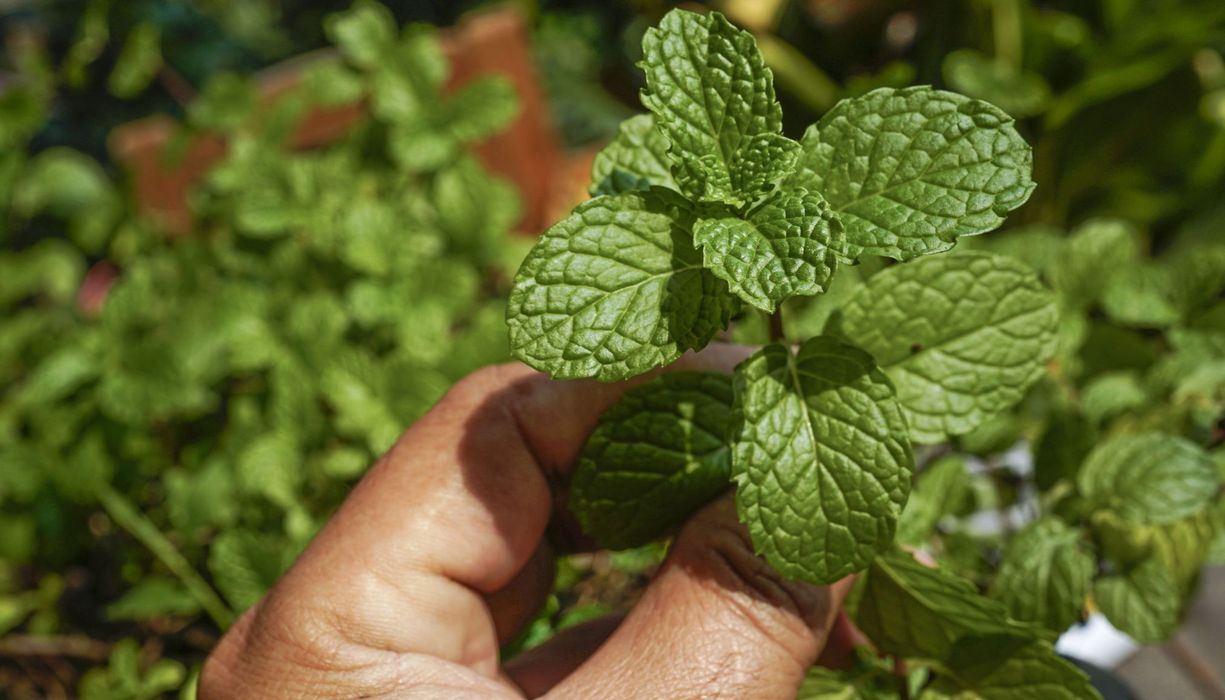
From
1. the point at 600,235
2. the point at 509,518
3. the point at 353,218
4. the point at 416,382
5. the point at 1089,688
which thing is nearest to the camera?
the point at 600,235

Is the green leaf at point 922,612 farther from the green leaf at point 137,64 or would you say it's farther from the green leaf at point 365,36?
the green leaf at point 137,64

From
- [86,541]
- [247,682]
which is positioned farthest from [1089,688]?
[86,541]

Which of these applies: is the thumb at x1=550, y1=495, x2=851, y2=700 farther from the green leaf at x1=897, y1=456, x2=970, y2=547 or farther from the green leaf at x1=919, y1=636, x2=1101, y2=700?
the green leaf at x1=897, y1=456, x2=970, y2=547

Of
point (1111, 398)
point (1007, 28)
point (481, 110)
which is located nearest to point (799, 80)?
point (1007, 28)

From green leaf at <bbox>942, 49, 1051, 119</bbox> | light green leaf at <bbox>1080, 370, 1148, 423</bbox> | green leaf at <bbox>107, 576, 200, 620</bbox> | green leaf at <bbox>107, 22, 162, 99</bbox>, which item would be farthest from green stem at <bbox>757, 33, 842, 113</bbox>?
green leaf at <bbox>107, 576, 200, 620</bbox>

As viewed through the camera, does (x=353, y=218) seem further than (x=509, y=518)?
Yes

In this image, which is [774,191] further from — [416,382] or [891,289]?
[416,382]

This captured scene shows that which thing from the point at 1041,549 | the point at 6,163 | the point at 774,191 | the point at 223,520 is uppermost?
the point at 6,163
